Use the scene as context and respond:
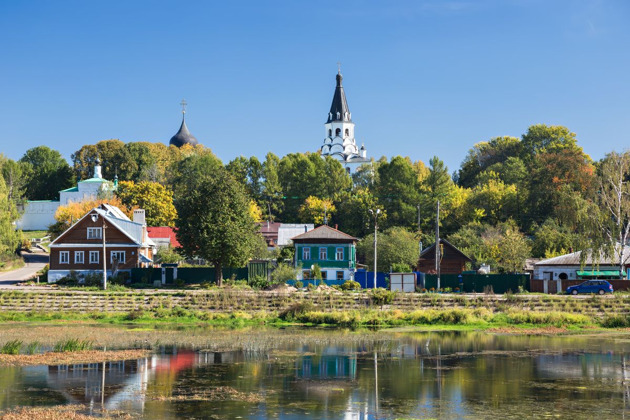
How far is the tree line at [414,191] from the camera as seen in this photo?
67438 millimetres

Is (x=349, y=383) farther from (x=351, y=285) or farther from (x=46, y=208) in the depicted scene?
(x=46, y=208)

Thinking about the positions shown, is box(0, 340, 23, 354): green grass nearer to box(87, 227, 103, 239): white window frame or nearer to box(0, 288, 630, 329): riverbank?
box(0, 288, 630, 329): riverbank

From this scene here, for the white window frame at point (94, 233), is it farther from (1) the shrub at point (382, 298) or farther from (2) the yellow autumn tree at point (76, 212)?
(1) the shrub at point (382, 298)

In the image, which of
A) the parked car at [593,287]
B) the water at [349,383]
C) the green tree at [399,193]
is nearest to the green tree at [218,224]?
the parked car at [593,287]

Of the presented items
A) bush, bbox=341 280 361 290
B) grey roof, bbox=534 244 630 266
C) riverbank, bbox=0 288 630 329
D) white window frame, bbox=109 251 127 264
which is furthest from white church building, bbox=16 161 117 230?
grey roof, bbox=534 244 630 266

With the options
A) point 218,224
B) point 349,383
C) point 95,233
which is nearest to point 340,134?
point 95,233

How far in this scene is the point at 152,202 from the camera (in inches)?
4033

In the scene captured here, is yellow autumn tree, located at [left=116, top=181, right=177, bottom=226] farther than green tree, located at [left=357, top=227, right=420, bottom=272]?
Yes

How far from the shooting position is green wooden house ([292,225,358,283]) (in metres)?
72.8

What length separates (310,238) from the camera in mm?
72938

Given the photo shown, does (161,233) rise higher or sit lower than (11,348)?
higher

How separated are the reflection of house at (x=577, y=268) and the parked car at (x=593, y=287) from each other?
3830 millimetres

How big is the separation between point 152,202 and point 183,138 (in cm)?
7755

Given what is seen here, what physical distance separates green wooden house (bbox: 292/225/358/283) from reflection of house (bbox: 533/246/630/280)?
688 inches
